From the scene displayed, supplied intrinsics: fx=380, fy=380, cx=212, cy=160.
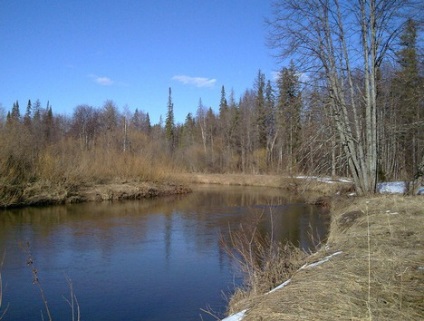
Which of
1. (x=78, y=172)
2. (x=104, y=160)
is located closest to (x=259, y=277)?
(x=78, y=172)

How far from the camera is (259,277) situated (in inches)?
255

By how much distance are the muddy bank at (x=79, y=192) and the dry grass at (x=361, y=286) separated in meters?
17.8

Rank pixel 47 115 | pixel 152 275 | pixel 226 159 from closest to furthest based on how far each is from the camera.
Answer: pixel 152 275 → pixel 226 159 → pixel 47 115

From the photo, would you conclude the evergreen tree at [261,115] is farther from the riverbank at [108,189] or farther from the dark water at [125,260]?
the dark water at [125,260]

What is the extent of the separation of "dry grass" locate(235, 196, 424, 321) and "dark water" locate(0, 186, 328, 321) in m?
2.18

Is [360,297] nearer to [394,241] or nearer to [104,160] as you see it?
[394,241]

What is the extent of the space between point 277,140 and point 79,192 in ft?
103

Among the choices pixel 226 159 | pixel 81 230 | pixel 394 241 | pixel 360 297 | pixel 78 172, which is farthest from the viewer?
pixel 226 159

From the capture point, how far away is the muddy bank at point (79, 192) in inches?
778

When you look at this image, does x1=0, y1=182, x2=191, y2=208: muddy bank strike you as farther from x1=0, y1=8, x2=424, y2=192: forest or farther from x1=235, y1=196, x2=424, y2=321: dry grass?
x1=235, y1=196, x2=424, y2=321: dry grass

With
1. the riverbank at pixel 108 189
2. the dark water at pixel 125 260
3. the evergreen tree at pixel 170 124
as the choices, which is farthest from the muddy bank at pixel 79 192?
the evergreen tree at pixel 170 124

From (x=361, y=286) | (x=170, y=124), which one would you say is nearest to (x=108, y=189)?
(x=361, y=286)

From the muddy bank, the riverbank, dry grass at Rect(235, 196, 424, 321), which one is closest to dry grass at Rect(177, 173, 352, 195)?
the riverbank

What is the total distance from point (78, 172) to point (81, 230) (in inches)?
420
